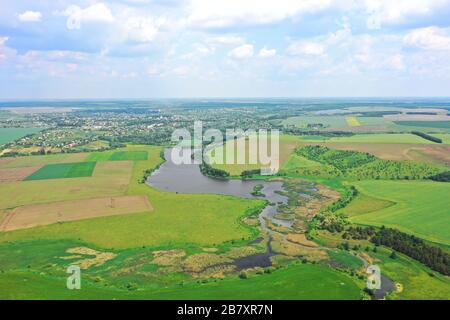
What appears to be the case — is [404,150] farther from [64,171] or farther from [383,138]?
[64,171]

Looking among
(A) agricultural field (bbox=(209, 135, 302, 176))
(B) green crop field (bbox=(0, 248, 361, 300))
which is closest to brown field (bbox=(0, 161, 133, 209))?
(A) agricultural field (bbox=(209, 135, 302, 176))

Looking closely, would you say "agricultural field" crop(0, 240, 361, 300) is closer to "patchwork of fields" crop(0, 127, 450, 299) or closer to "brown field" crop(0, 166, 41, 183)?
"patchwork of fields" crop(0, 127, 450, 299)

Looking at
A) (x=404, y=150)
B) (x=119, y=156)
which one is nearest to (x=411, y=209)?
(x=404, y=150)

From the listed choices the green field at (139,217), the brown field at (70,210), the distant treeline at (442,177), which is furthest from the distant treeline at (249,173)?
the distant treeline at (442,177)

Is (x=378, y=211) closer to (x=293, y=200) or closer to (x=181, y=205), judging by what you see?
(x=293, y=200)

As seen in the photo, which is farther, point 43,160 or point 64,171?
point 43,160

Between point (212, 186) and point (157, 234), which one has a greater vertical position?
point (212, 186)

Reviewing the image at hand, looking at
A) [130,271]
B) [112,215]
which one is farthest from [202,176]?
[130,271]
